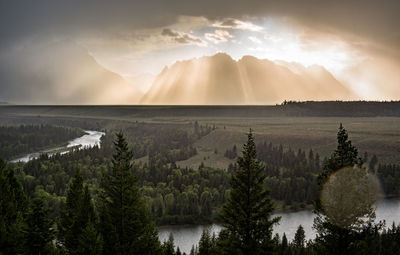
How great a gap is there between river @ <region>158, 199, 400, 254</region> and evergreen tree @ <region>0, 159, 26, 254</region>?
36.2 metres

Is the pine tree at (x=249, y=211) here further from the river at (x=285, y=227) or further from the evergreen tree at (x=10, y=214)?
the river at (x=285, y=227)

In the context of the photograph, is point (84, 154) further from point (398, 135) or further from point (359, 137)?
point (398, 135)

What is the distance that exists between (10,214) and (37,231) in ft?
43.3

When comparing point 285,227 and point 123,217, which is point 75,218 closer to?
point 123,217

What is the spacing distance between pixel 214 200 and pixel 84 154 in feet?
255

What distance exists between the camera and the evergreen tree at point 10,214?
2956 cm

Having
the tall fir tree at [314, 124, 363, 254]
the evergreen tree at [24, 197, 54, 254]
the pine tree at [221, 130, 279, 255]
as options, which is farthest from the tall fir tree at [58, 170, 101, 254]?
Answer: the tall fir tree at [314, 124, 363, 254]

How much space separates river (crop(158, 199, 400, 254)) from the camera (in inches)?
2884

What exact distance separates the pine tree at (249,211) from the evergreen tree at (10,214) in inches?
693

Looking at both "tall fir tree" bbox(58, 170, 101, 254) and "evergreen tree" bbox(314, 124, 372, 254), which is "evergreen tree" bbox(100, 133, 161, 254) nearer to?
"tall fir tree" bbox(58, 170, 101, 254)

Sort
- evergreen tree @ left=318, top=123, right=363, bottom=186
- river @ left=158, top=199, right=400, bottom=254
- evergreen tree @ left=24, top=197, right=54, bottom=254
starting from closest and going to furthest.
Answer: evergreen tree @ left=318, top=123, right=363, bottom=186 < evergreen tree @ left=24, top=197, right=54, bottom=254 < river @ left=158, top=199, right=400, bottom=254

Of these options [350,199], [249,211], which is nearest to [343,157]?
[350,199]

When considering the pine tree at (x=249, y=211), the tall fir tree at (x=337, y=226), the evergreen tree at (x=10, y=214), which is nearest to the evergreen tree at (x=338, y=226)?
the tall fir tree at (x=337, y=226)

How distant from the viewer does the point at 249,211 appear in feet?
78.4
